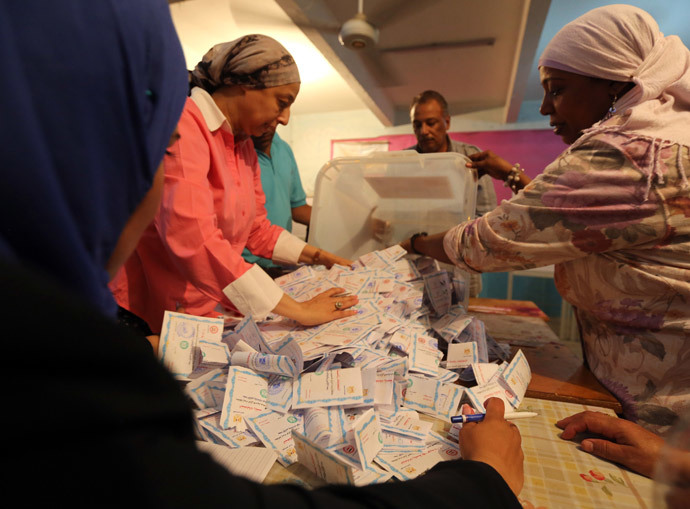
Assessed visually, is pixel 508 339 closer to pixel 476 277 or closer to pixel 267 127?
pixel 476 277

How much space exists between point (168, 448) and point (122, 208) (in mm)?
254

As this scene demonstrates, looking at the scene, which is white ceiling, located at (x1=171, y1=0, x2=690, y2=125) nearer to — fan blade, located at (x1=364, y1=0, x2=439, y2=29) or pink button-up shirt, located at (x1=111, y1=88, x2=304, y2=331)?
fan blade, located at (x1=364, y1=0, x2=439, y2=29)

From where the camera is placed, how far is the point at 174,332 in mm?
867

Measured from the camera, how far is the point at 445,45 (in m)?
3.57

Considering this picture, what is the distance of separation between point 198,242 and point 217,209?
223 mm

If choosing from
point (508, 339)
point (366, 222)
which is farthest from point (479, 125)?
point (508, 339)

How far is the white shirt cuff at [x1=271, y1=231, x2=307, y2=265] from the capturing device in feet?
5.92

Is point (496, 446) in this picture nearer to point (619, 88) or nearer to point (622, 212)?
point (622, 212)

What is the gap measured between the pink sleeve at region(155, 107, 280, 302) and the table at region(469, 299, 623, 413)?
0.89 metres

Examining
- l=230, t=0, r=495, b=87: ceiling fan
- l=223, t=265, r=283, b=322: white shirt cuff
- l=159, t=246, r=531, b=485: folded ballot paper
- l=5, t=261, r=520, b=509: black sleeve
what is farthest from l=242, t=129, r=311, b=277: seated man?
l=5, t=261, r=520, b=509: black sleeve

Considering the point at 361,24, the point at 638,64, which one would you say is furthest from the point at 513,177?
the point at 361,24

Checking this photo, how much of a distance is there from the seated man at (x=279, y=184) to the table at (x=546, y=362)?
1055 mm

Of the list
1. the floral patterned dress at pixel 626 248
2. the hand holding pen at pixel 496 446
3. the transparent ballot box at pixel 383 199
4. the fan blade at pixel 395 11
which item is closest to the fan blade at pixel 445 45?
the fan blade at pixel 395 11

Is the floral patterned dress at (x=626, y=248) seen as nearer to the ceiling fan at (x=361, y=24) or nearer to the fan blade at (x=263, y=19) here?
the ceiling fan at (x=361, y=24)
